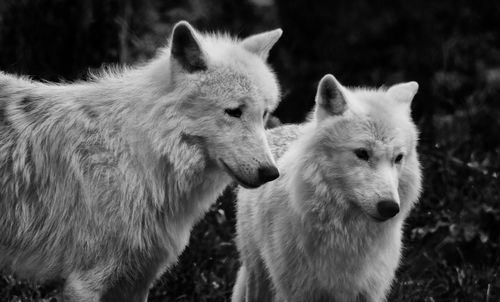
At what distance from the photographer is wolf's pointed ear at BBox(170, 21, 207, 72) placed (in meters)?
4.20

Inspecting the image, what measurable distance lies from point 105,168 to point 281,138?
78.1 inches

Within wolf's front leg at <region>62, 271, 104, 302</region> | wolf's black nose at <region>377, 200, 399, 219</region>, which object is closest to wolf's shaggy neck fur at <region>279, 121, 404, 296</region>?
wolf's black nose at <region>377, 200, 399, 219</region>

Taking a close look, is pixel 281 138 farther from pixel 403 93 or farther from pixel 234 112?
pixel 234 112

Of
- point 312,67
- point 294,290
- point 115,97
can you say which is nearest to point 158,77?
point 115,97

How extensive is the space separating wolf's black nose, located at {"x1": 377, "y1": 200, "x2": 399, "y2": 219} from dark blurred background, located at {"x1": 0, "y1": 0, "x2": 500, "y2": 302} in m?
1.55

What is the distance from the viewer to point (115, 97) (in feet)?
14.9

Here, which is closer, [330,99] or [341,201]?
[341,201]

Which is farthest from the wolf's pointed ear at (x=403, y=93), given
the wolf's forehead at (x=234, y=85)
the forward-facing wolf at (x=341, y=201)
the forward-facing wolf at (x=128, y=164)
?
the wolf's forehead at (x=234, y=85)

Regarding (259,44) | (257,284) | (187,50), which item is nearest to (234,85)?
(187,50)

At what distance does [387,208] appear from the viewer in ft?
15.0

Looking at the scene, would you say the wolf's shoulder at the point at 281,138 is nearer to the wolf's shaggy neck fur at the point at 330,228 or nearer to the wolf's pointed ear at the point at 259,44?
the wolf's shaggy neck fur at the point at 330,228

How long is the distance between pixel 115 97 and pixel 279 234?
148 centimetres

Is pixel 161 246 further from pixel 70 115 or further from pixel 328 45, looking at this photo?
pixel 328 45

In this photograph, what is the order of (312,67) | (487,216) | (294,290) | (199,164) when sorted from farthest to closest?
1. (312,67)
2. (487,216)
3. (294,290)
4. (199,164)
